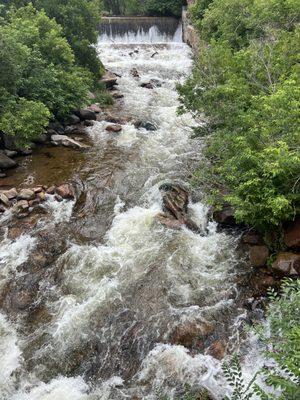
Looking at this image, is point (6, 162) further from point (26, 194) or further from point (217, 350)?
point (217, 350)

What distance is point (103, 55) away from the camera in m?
32.2

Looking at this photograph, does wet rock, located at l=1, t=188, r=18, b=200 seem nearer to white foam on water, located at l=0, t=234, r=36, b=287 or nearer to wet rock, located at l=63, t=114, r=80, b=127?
white foam on water, located at l=0, t=234, r=36, b=287

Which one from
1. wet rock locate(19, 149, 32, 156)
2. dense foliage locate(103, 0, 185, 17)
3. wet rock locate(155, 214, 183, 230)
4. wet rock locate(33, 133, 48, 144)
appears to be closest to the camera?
wet rock locate(155, 214, 183, 230)

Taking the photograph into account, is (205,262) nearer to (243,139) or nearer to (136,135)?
(243,139)

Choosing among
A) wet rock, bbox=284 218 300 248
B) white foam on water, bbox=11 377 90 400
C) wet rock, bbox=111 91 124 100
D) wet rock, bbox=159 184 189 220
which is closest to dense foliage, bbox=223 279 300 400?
white foam on water, bbox=11 377 90 400

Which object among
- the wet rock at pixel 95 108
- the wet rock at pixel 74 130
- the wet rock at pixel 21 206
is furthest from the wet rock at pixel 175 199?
the wet rock at pixel 95 108

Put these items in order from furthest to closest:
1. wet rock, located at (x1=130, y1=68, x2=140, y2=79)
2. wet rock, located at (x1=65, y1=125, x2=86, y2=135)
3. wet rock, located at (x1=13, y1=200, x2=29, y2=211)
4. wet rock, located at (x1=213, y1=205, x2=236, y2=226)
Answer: wet rock, located at (x1=130, y1=68, x2=140, y2=79) → wet rock, located at (x1=65, y1=125, x2=86, y2=135) → wet rock, located at (x1=13, y1=200, x2=29, y2=211) → wet rock, located at (x1=213, y1=205, x2=236, y2=226)

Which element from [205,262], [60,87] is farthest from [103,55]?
[205,262]

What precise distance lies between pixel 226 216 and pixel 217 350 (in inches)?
173

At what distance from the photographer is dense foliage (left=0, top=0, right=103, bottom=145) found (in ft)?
46.9

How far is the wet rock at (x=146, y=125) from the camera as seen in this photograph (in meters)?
18.1

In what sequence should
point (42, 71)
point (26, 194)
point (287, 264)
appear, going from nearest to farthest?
point (287, 264), point (26, 194), point (42, 71)

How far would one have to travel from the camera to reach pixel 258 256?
9.53 meters

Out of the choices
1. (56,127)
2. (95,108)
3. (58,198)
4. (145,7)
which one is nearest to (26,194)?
(58,198)
